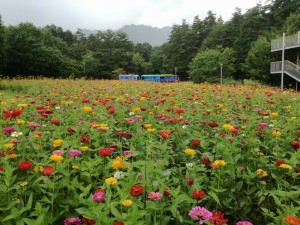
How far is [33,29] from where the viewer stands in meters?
49.8

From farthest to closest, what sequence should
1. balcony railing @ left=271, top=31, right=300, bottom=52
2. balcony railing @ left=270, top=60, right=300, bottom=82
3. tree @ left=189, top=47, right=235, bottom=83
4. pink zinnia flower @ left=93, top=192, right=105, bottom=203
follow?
1. tree @ left=189, top=47, right=235, bottom=83
2. balcony railing @ left=271, top=31, right=300, bottom=52
3. balcony railing @ left=270, top=60, right=300, bottom=82
4. pink zinnia flower @ left=93, top=192, right=105, bottom=203

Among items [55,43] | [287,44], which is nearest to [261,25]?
[287,44]

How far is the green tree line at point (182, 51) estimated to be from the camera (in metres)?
32.6

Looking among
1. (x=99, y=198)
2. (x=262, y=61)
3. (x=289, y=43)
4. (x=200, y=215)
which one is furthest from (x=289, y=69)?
(x=99, y=198)

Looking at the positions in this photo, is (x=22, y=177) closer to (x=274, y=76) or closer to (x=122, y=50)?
(x=274, y=76)

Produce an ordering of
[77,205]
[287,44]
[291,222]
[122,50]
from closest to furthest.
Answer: [291,222] < [77,205] < [287,44] < [122,50]

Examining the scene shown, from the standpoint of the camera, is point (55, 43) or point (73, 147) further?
point (55, 43)

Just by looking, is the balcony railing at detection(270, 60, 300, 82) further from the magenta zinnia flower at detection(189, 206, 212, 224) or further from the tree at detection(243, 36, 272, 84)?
the magenta zinnia flower at detection(189, 206, 212, 224)

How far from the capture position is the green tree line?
32.6 meters

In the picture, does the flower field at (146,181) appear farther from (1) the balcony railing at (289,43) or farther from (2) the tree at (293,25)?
(2) the tree at (293,25)

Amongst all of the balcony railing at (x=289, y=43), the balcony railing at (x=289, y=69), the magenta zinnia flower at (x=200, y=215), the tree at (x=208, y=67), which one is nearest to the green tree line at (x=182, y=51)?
the tree at (x=208, y=67)

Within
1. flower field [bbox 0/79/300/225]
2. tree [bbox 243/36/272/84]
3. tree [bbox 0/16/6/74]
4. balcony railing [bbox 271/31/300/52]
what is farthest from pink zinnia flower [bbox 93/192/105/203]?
tree [bbox 243/36/272/84]

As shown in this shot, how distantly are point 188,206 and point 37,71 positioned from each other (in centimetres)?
3953

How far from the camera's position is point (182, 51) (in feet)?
193
